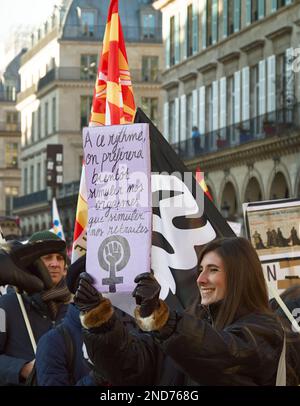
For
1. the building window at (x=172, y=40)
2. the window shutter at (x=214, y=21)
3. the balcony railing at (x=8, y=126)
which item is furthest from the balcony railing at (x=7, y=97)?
the window shutter at (x=214, y=21)

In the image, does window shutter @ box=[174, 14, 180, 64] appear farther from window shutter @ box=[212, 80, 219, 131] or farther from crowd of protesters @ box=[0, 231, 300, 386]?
crowd of protesters @ box=[0, 231, 300, 386]

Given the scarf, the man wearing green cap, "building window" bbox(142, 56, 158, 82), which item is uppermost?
"building window" bbox(142, 56, 158, 82)

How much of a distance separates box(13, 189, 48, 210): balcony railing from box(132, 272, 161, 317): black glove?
80.2 metres

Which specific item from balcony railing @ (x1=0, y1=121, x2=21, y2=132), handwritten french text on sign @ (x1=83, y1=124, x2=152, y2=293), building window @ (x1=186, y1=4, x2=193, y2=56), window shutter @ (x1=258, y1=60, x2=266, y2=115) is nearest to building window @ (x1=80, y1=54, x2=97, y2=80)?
balcony railing @ (x1=0, y1=121, x2=21, y2=132)

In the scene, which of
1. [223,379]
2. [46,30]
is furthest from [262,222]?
[46,30]

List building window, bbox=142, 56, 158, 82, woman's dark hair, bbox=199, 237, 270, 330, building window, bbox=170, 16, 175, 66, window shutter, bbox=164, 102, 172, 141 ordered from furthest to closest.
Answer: building window, bbox=142, 56, 158, 82, building window, bbox=170, 16, 175, 66, window shutter, bbox=164, 102, 172, 141, woman's dark hair, bbox=199, 237, 270, 330

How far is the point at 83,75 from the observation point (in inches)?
3302

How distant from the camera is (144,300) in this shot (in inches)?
165

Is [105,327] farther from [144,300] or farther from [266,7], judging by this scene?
[266,7]

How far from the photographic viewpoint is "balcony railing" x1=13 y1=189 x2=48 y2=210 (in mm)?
86100

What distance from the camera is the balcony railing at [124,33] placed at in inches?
3300

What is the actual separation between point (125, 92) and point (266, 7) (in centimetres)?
3802

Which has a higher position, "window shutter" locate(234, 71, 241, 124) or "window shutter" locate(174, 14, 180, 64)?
"window shutter" locate(174, 14, 180, 64)

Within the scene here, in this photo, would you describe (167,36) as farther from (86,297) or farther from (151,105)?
(86,297)
